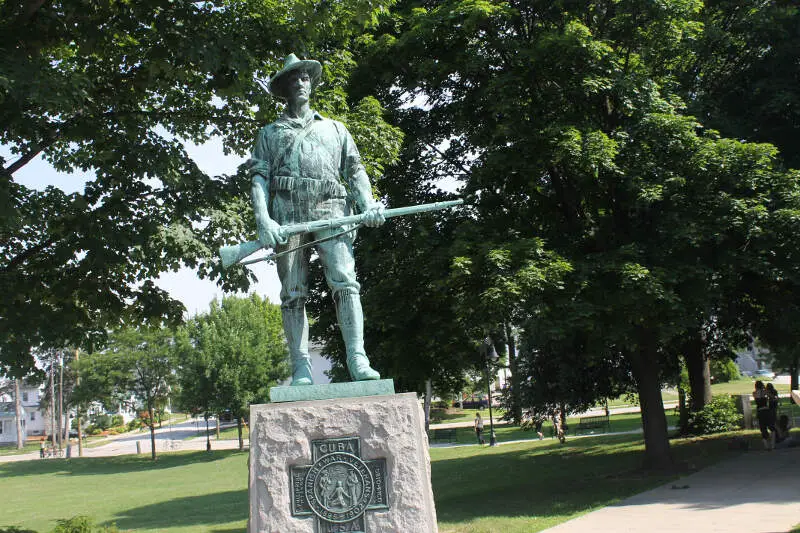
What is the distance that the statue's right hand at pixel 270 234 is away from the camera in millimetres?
5348

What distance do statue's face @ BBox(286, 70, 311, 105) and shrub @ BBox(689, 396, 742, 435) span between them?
21211 millimetres

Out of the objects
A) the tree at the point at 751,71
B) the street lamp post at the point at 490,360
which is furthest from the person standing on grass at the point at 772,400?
the street lamp post at the point at 490,360

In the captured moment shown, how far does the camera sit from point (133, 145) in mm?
12195

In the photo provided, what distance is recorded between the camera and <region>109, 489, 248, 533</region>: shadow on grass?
16.7 m

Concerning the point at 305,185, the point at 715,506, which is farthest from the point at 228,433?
the point at 305,185

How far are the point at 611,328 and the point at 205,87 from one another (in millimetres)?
8151

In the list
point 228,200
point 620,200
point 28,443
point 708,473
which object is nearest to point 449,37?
point 620,200

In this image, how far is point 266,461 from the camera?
5.11 metres

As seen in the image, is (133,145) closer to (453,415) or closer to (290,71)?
(290,71)

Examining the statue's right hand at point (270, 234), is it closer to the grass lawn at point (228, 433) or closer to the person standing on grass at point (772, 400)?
the person standing on grass at point (772, 400)

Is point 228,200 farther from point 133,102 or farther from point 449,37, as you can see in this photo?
point 449,37

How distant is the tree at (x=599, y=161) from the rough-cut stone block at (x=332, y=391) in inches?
331

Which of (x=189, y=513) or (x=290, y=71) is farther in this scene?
(x=189, y=513)

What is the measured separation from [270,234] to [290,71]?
1313mm
